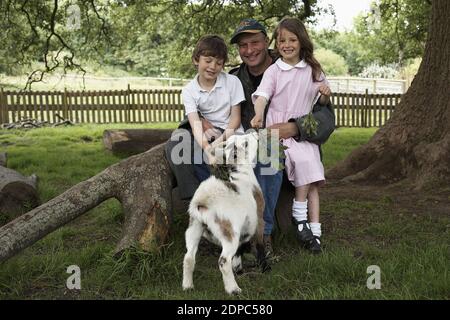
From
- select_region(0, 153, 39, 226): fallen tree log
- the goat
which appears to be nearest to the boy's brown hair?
the goat

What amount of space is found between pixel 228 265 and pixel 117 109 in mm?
15459

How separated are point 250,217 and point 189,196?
0.97 metres

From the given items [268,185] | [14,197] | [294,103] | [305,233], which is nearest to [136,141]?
[14,197]

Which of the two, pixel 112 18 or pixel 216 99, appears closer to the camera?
pixel 216 99

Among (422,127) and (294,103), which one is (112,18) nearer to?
(422,127)

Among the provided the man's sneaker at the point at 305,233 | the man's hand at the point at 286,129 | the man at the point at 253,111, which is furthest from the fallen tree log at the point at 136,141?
the man's sneaker at the point at 305,233

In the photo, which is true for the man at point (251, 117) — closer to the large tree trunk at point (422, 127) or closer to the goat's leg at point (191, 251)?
the goat's leg at point (191, 251)

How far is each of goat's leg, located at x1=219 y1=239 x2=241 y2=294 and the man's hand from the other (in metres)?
1.26

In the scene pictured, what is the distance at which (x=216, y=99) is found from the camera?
14.5 ft

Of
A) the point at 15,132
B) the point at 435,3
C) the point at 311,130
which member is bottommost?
the point at 15,132

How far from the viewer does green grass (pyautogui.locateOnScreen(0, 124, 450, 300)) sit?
3486mm
